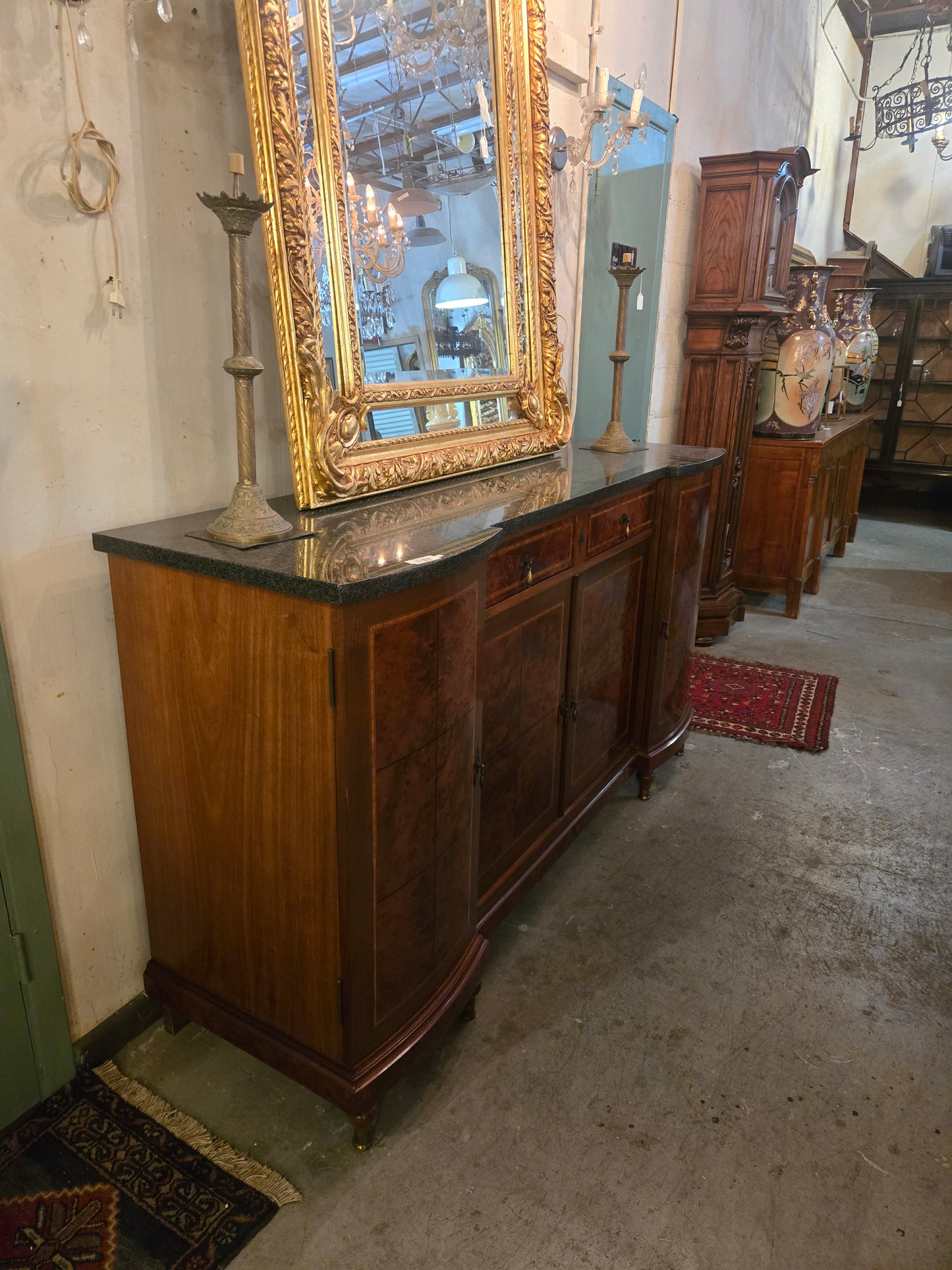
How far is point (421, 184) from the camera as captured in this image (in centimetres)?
196

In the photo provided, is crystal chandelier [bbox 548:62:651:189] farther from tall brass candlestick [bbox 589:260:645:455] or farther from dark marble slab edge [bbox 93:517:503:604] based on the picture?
dark marble slab edge [bbox 93:517:503:604]

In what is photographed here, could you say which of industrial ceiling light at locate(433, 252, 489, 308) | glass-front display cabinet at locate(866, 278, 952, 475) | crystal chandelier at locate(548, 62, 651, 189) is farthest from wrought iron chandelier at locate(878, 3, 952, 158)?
industrial ceiling light at locate(433, 252, 489, 308)

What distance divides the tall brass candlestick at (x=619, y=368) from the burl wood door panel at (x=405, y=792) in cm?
141

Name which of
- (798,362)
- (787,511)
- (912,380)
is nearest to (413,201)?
(798,362)

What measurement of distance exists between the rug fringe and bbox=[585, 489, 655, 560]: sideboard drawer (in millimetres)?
1480

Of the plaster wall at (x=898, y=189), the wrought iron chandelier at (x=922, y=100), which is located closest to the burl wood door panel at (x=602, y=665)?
the wrought iron chandelier at (x=922, y=100)

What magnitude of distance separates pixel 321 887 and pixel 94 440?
87 centimetres

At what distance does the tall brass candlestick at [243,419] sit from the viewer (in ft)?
4.35

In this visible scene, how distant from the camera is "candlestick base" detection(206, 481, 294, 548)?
1.40 metres

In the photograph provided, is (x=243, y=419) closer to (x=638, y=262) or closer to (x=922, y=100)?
(x=638, y=262)

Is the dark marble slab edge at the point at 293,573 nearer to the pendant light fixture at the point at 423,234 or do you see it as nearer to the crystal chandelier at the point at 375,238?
the crystal chandelier at the point at 375,238

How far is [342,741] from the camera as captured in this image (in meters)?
1.28

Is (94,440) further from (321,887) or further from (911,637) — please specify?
(911,637)

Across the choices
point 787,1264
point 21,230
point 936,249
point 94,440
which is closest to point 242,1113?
point 787,1264
